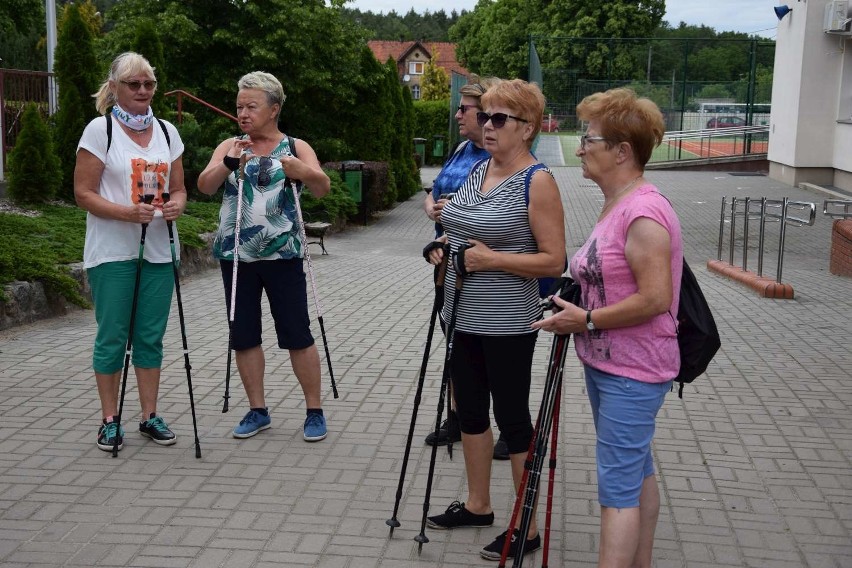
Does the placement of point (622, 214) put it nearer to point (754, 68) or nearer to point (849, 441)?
point (849, 441)

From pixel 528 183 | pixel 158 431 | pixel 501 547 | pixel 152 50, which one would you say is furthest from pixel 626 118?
pixel 152 50

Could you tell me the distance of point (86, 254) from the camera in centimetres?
516

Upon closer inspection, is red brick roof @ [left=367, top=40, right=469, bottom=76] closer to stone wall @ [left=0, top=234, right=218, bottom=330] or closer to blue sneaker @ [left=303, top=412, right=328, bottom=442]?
Result: stone wall @ [left=0, top=234, right=218, bottom=330]

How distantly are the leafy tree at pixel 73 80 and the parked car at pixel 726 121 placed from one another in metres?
27.8

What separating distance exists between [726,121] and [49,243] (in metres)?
30.7

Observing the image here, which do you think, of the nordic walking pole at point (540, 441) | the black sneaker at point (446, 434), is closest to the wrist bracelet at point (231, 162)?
the black sneaker at point (446, 434)

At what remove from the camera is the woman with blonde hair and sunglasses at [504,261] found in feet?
12.7

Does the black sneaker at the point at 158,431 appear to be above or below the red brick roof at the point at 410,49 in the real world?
below

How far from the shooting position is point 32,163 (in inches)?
472

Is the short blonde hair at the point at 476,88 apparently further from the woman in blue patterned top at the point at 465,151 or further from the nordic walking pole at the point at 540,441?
the nordic walking pole at the point at 540,441

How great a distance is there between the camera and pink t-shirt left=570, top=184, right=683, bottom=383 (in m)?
3.22

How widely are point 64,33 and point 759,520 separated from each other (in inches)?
430

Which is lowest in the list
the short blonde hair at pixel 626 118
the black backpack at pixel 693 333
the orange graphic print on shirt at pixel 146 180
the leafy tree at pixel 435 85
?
the black backpack at pixel 693 333

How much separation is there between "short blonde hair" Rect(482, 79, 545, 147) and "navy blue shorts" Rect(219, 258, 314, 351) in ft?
5.79
